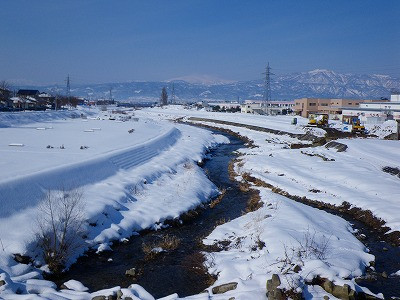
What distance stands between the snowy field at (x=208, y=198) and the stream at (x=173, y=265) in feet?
1.36

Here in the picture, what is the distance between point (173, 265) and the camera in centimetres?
1002

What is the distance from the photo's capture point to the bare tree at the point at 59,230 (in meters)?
9.38

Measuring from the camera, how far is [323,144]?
3034 centimetres

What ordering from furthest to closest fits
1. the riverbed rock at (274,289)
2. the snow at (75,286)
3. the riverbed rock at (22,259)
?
the riverbed rock at (22,259), the snow at (75,286), the riverbed rock at (274,289)

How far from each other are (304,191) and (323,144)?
14165 mm

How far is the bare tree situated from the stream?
1.36 feet

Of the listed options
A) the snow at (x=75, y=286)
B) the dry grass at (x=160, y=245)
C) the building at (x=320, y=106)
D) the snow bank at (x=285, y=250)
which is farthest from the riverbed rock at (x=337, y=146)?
the building at (x=320, y=106)

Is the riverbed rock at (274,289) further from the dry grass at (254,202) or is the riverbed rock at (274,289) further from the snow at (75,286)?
the dry grass at (254,202)

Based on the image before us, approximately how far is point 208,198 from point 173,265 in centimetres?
671

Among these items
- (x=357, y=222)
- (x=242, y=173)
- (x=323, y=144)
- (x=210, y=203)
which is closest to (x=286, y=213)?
(x=357, y=222)

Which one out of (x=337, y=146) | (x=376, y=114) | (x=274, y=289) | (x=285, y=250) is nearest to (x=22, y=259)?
(x=274, y=289)

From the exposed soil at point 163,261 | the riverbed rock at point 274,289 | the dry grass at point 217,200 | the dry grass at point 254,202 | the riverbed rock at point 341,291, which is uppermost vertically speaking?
the riverbed rock at point 274,289

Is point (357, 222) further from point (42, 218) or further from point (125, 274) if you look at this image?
point (42, 218)

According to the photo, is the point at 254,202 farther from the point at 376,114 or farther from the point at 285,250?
the point at 376,114
